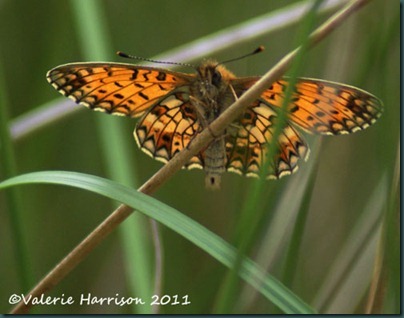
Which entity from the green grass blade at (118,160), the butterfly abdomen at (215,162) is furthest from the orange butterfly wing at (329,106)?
the green grass blade at (118,160)

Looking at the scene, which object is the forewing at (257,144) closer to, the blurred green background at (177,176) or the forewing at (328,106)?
the forewing at (328,106)

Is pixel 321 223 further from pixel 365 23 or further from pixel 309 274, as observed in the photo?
pixel 365 23

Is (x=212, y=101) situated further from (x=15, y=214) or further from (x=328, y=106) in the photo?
(x=15, y=214)

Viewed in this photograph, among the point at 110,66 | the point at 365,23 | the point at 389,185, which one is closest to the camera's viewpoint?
the point at 389,185

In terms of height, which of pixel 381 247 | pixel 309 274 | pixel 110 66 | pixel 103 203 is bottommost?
pixel 309 274

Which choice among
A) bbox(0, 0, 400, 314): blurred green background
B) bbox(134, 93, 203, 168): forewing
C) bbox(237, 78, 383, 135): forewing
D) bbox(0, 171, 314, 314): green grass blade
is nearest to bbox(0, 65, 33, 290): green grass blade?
bbox(0, 171, 314, 314): green grass blade

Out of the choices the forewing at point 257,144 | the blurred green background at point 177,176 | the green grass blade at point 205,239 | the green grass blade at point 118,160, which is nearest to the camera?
the green grass blade at point 205,239

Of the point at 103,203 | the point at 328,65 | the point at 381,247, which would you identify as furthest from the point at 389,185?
the point at 103,203

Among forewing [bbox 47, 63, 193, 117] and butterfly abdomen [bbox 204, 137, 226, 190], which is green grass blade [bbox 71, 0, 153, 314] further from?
butterfly abdomen [bbox 204, 137, 226, 190]
